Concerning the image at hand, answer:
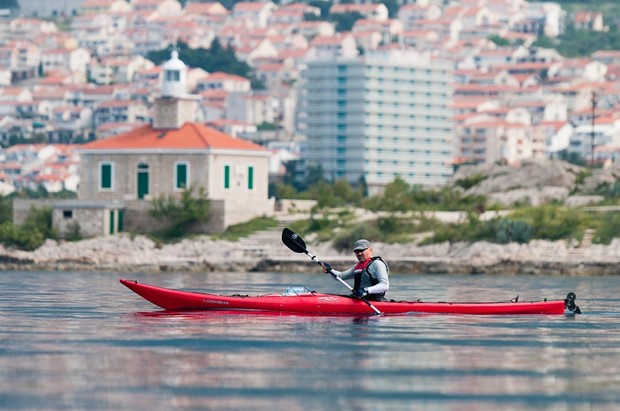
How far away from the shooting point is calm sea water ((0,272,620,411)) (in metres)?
20.2

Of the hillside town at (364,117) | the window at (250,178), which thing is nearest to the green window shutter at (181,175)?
the window at (250,178)

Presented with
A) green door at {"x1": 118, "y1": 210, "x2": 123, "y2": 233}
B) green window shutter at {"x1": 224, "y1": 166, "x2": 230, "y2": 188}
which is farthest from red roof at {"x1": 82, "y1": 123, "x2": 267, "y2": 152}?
green door at {"x1": 118, "y1": 210, "x2": 123, "y2": 233}

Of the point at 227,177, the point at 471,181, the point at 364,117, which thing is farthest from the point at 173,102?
the point at 364,117

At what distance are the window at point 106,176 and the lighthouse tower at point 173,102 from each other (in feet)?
8.29

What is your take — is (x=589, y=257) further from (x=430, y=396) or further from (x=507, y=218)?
(x=430, y=396)

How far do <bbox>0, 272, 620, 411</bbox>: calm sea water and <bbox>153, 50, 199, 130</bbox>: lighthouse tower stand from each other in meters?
31.7

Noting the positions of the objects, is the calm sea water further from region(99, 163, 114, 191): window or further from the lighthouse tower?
the lighthouse tower

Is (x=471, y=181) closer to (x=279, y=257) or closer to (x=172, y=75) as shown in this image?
(x=172, y=75)

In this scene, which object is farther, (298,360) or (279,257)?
(279,257)

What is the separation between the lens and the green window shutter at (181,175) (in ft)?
211

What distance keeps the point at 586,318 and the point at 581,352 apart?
6.68 metres

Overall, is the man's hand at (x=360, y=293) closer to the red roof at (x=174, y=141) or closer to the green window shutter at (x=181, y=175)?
the red roof at (x=174, y=141)

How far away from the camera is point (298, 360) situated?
23.5m

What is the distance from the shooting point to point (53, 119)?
18288cm
